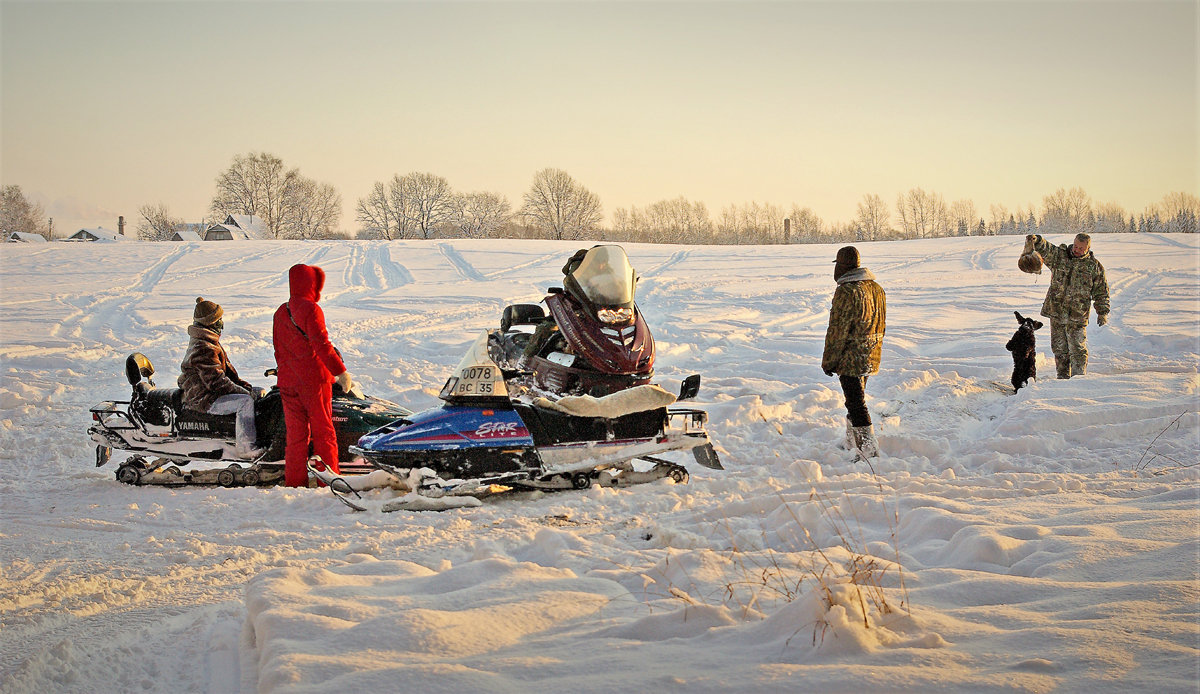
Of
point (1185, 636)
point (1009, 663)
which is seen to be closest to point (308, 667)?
point (1009, 663)

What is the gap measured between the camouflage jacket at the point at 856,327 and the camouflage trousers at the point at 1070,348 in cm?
381

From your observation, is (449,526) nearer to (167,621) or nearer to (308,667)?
(167,621)

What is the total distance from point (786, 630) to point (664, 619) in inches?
16.3

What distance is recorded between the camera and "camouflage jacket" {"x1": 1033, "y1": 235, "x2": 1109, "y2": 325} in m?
8.76

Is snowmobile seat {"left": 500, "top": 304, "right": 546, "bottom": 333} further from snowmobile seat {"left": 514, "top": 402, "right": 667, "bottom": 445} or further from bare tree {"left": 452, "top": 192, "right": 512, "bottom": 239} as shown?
bare tree {"left": 452, "top": 192, "right": 512, "bottom": 239}

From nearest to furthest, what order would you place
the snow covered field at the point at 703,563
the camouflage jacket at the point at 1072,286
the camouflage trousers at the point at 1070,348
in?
the snow covered field at the point at 703,563, the camouflage jacket at the point at 1072,286, the camouflage trousers at the point at 1070,348

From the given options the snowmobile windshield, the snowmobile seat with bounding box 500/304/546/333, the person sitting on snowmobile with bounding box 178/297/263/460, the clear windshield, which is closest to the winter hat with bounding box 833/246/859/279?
the clear windshield

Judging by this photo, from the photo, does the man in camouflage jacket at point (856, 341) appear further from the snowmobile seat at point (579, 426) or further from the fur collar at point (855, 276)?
the snowmobile seat at point (579, 426)

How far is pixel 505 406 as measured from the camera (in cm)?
546

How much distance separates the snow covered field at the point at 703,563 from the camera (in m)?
2.37

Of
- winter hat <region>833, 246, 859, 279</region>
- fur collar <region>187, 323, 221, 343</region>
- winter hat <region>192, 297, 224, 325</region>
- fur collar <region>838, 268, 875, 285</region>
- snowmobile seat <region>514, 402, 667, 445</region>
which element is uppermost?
winter hat <region>833, 246, 859, 279</region>

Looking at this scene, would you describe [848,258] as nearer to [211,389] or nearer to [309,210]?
[211,389]

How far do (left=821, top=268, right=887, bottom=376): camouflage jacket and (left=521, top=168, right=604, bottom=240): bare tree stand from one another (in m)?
53.4

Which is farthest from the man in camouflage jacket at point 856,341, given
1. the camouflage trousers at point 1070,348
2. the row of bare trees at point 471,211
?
the row of bare trees at point 471,211
